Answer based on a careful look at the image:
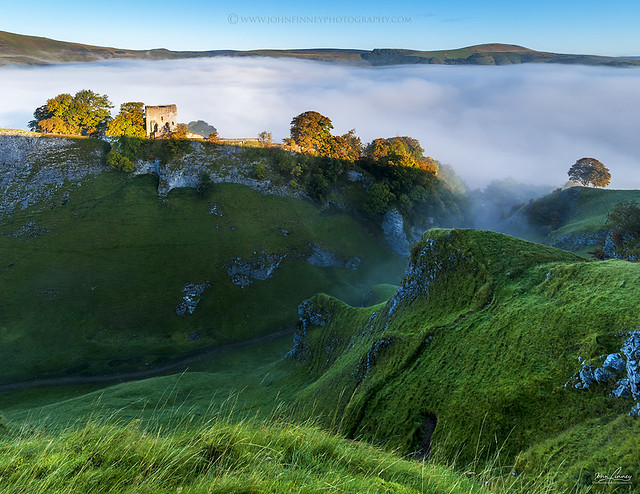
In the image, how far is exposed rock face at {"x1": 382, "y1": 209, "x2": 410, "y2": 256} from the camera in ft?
271

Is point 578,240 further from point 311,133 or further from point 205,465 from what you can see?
point 205,465

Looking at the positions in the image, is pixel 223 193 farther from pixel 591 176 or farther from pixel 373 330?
pixel 591 176

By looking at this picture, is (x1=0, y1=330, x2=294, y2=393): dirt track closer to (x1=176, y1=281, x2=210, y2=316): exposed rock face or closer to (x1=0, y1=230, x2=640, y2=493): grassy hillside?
(x1=176, y1=281, x2=210, y2=316): exposed rock face

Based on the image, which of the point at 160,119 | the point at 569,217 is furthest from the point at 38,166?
the point at 569,217

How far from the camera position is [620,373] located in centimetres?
1373

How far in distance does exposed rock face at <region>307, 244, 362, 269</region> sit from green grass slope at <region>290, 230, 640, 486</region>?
43.0 meters

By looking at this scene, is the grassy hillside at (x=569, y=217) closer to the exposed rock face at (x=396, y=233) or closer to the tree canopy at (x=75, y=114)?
the exposed rock face at (x=396, y=233)

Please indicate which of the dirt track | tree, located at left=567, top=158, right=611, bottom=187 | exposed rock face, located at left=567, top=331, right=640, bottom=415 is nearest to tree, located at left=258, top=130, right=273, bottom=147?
the dirt track

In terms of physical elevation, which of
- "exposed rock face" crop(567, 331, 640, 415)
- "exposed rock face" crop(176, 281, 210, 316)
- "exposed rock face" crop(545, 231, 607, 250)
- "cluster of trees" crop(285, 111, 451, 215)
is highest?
"cluster of trees" crop(285, 111, 451, 215)

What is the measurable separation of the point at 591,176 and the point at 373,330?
111m

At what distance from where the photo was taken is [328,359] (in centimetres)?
3644

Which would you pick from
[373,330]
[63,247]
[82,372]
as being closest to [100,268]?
[63,247]
